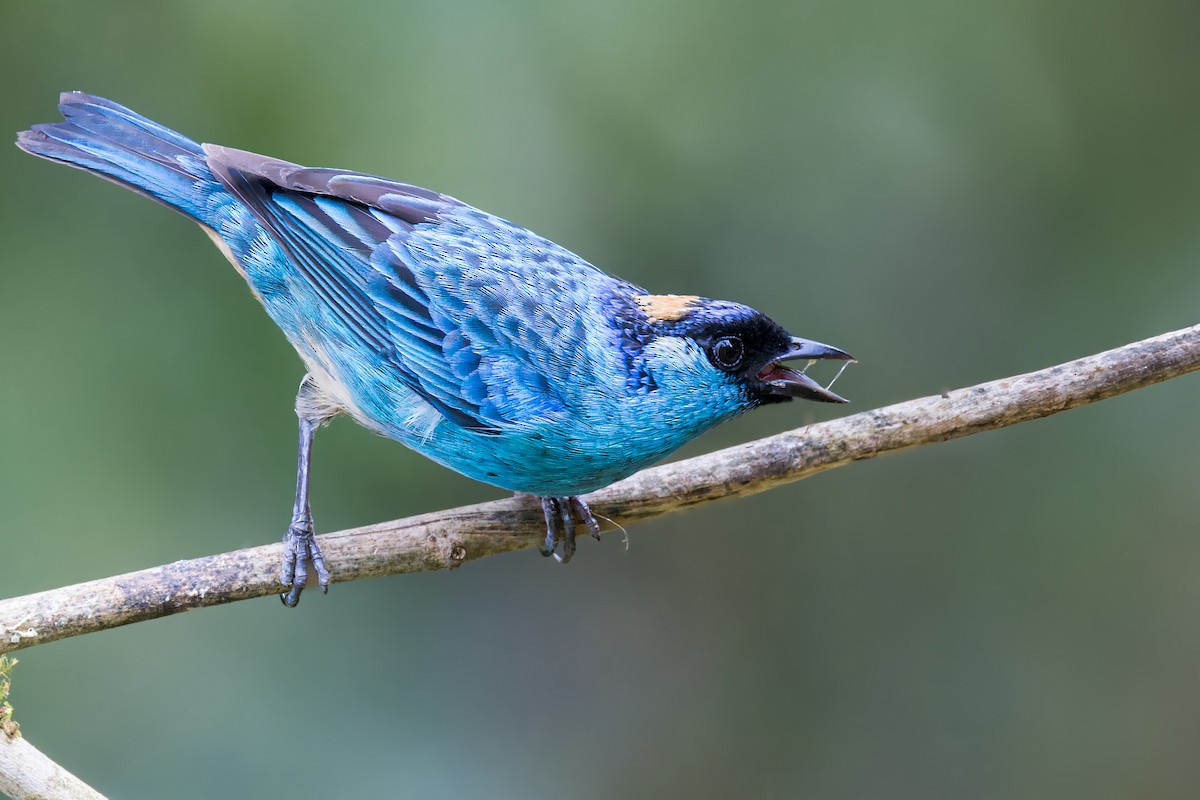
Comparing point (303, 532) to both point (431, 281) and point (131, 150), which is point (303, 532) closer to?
point (431, 281)

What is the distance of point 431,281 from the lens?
11.8ft

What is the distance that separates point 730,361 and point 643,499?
58 cm

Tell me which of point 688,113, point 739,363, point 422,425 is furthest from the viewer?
A: point 688,113

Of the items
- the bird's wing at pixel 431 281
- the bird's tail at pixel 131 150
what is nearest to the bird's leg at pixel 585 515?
the bird's wing at pixel 431 281

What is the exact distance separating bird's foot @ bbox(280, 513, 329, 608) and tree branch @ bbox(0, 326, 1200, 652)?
0.06m

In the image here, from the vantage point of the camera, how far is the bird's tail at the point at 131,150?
147 inches

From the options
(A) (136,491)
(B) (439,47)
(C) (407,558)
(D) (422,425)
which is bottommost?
(A) (136,491)

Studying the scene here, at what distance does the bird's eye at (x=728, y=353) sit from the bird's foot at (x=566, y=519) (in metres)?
0.72

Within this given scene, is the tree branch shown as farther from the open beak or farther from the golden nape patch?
the golden nape patch

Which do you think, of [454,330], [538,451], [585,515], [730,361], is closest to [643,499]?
[585,515]

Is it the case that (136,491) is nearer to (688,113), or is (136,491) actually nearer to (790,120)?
(688,113)

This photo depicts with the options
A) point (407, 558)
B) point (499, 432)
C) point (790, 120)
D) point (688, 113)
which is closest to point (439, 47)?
point (688, 113)

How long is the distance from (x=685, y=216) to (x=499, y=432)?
1777mm

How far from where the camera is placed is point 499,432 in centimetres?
339
